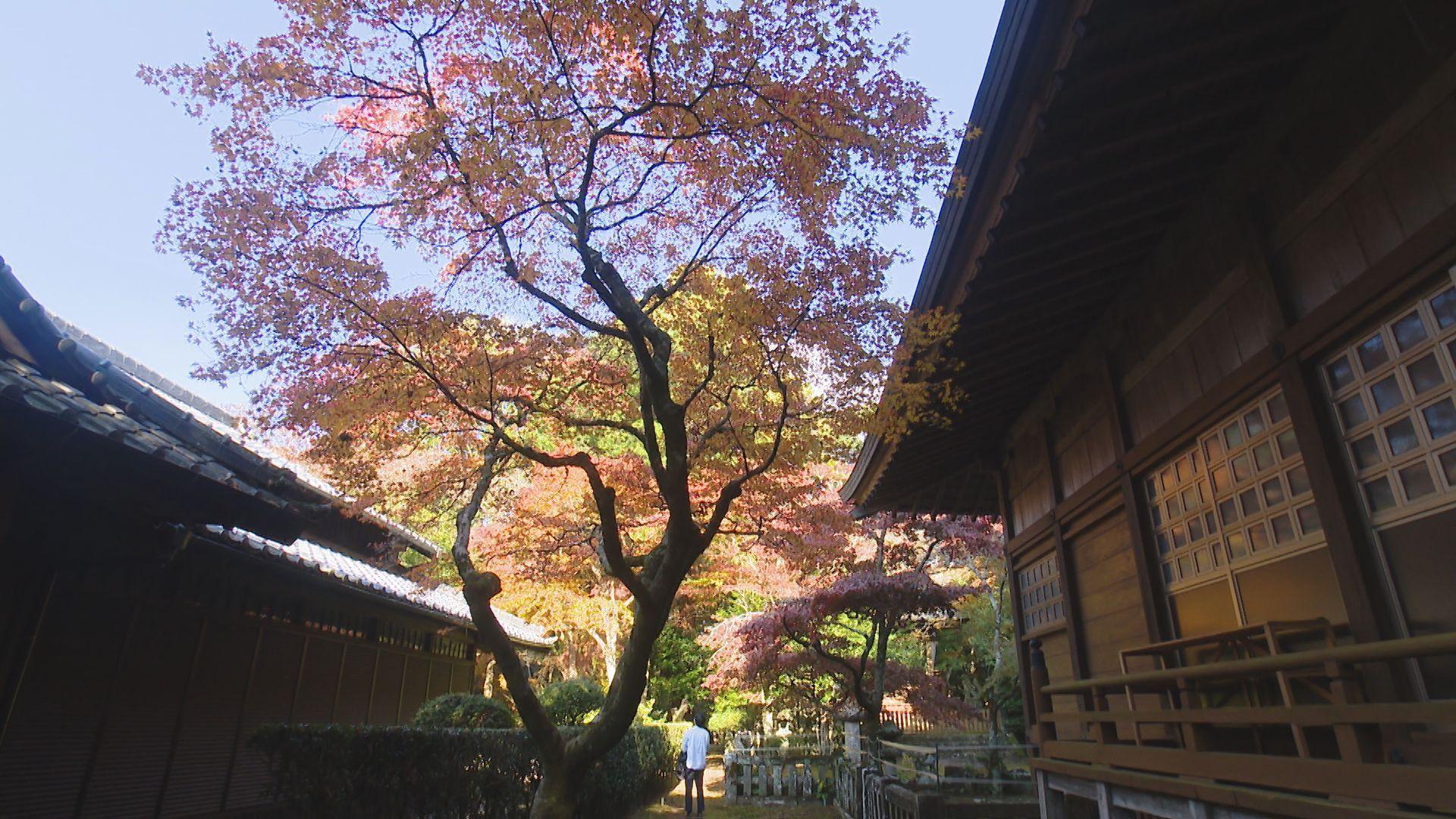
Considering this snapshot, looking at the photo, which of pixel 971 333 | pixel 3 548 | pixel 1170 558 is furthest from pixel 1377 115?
pixel 3 548

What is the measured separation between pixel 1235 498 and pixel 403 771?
24.4ft

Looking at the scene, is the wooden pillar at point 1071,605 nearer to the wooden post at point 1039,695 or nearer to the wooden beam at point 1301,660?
the wooden post at point 1039,695

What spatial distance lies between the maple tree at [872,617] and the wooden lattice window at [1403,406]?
26.8ft

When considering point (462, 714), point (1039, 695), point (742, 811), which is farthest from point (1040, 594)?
point (742, 811)

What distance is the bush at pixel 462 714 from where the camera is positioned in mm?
9422

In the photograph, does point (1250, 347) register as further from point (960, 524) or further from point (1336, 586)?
point (960, 524)

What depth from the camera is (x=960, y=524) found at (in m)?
13.7

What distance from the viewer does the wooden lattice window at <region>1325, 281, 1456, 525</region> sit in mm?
2740

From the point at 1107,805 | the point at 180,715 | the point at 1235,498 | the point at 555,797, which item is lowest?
the point at 555,797

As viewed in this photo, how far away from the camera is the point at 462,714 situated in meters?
9.59

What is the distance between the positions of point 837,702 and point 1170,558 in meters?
13.5

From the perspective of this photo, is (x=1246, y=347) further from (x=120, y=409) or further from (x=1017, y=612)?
(x=120, y=409)

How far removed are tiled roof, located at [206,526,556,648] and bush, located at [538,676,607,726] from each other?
1.97 metres

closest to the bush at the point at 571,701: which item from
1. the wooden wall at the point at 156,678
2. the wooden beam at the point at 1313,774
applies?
the wooden wall at the point at 156,678
